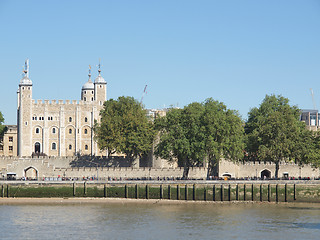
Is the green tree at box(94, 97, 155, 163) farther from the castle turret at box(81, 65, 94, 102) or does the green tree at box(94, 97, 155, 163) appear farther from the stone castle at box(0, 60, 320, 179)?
the castle turret at box(81, 65, 94, 102)

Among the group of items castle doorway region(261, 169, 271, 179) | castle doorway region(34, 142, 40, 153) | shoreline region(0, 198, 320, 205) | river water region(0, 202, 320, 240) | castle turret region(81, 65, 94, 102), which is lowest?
river water region(0, 202, 320, 240)

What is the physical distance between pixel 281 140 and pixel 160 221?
37798mm

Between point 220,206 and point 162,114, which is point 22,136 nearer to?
point 162,114

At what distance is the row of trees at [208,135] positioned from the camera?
325 ft

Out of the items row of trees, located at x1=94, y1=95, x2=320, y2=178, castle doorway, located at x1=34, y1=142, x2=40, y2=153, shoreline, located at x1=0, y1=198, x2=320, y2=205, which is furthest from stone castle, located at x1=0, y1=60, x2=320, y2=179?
shoreline, located at x1=0, y1=198, x2=320, y2=205

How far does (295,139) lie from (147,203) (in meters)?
27.6

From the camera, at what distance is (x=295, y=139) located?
10238 cm

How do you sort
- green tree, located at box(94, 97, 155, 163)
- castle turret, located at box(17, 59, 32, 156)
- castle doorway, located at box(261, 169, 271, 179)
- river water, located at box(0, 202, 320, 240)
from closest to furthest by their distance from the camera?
river water, located at box(0, 202, 320, 240) < green tree, located at box(94, 97, 155, 163) < castle doorway, located at box(261, 169, 271, 179) < castle turret, located at box(17, 59, 32, 156)

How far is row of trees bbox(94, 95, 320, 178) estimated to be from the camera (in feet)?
325


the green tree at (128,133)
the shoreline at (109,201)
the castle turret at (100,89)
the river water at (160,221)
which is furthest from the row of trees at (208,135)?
the castle turret at (100,89)

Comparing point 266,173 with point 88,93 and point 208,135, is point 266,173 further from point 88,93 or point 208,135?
point 88,93

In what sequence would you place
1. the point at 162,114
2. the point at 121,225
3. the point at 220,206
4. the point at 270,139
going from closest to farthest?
1. the point at 121,225
2. the point at 220,206
3. the point at 270,139
4. the point at 162,114

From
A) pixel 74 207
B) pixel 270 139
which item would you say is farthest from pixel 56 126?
pixel 74 207

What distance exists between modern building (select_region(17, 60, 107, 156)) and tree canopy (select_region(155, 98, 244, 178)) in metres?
29.4
